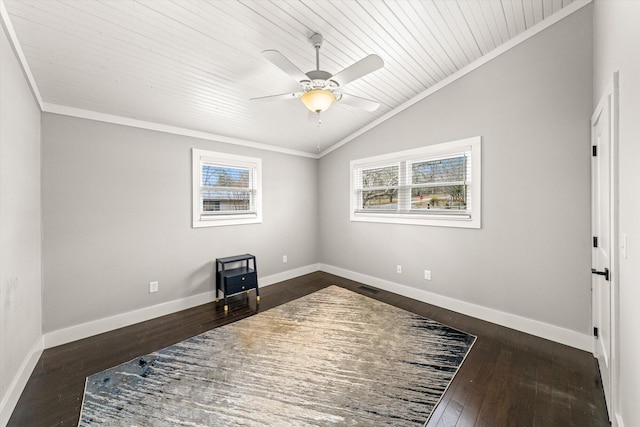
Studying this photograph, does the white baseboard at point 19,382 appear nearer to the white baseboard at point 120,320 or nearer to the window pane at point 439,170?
the white baseboard at point 120,320

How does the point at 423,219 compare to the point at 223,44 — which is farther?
the point at 423,219

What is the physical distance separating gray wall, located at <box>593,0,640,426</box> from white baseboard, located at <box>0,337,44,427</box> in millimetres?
3559

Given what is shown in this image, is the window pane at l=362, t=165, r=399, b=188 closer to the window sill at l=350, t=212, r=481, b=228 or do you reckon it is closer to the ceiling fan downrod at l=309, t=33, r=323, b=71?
the window sill at l=350, t=212, r=481, b=228

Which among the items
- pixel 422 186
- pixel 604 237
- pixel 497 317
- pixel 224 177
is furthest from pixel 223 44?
pixel 497 317

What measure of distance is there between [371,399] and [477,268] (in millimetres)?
2106

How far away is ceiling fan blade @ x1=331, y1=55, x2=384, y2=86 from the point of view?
1.81 m

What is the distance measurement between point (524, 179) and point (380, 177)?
6.35 feet

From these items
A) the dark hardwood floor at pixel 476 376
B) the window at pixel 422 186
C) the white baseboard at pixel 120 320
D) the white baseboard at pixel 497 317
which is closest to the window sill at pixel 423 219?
the window at pixel 422 186

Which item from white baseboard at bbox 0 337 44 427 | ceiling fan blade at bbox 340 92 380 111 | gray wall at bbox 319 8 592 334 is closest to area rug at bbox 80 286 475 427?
white baseboard at bbox 0 337 44 427

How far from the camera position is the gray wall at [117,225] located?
2623 mm

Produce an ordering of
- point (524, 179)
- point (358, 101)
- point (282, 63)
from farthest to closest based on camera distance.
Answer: point (524, 179) → point (358, 101) → point (282, 63)

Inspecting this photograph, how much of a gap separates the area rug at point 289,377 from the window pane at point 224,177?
2.04 m

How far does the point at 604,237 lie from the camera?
195 centimetres

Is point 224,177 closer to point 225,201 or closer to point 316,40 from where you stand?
point 225,201
